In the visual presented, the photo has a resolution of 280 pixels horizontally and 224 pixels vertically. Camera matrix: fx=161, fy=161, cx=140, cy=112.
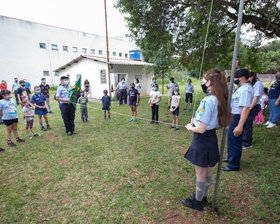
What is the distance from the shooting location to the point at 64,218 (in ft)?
8.10

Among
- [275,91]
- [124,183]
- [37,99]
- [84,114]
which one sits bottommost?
[124,183]

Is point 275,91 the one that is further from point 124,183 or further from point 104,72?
point 104,72

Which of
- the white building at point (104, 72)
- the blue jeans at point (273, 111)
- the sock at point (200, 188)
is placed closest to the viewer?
the sock at point (200, 188)

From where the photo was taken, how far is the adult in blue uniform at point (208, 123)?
194cm

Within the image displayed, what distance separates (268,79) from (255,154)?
129 ft

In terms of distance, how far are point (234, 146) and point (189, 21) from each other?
248 inches

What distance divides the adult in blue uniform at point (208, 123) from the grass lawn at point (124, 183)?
0.74m

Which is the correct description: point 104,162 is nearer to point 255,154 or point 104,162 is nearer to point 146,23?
point 255,154

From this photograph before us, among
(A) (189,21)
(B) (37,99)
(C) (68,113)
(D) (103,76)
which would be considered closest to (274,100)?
(A) (189,21)

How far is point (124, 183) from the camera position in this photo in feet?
10.6

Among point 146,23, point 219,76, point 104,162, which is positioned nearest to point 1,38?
point 146,23

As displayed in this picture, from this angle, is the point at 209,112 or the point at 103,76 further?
the point at 103,76

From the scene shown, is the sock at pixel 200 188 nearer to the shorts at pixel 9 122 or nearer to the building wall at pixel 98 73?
the shorts at pixel 9 122

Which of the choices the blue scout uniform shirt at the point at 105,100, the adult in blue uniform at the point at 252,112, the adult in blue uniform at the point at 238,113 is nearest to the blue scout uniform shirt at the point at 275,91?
the adult in blue uniform at the point at 252,112
